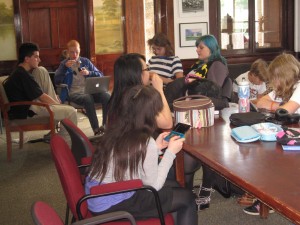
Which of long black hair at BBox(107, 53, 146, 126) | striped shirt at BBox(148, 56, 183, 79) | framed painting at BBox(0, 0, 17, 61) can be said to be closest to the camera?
long black hair at BBox(107, 53, 146, 126)

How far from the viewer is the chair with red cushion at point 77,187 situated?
74.3 inches

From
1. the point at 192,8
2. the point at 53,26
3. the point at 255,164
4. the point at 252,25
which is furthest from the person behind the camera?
the point at 53,26

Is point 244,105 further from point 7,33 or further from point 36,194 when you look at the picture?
point 7,33

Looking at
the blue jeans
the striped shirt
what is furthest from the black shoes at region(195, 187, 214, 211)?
the blue jeans

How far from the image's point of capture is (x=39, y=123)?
4730 millimetres

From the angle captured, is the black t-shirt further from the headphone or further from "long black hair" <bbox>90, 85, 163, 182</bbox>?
the headphone

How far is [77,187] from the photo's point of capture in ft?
6.61

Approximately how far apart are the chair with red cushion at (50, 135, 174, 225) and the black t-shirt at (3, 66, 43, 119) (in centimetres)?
280

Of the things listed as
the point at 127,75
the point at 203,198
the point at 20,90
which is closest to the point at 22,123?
the point at 20,90

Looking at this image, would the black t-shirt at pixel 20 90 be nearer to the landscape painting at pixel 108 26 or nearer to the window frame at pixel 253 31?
the window frame at pixel 253 31

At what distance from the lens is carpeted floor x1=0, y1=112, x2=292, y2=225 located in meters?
3.05

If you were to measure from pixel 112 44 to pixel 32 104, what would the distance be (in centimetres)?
334

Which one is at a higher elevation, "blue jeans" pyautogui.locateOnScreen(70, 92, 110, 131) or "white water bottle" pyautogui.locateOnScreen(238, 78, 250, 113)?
"white water bottle" pyautogui.locateOnScreen(238, 78, 250, 113)

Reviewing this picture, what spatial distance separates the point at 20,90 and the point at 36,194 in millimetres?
1491
